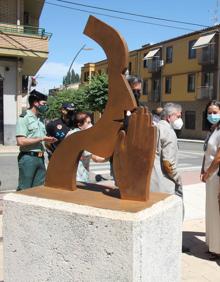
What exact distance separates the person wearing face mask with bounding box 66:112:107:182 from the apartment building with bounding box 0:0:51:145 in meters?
12.2

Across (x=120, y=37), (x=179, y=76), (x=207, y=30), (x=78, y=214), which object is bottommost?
(x=78, y=214)

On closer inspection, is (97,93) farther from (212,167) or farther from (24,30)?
(212,167)

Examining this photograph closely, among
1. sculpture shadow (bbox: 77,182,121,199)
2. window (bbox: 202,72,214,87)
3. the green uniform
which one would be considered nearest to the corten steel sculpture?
sculpture shadow (bbox: 77,182,121,199)

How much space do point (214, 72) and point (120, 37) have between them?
35863 millimetres

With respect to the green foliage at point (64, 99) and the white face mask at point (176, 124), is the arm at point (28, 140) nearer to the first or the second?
the white face mask at point (176, 124)

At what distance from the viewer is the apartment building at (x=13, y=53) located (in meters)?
16.6

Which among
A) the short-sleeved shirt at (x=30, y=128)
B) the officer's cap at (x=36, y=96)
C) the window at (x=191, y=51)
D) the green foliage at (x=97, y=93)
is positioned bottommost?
the short-sleeved shirt at (x=30, y=128)

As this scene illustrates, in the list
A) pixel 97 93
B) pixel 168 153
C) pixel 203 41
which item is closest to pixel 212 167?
pixel 168 153

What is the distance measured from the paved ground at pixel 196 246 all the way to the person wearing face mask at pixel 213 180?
0.20m

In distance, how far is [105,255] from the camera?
8.55 feet

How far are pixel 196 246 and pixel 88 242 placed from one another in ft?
9.53

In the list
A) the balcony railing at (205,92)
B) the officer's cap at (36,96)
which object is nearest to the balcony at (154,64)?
the balcony railing at (205,92)

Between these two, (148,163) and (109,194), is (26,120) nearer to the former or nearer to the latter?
(109,194)

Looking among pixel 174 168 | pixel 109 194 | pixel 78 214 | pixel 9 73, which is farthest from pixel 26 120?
pixel 9 73
